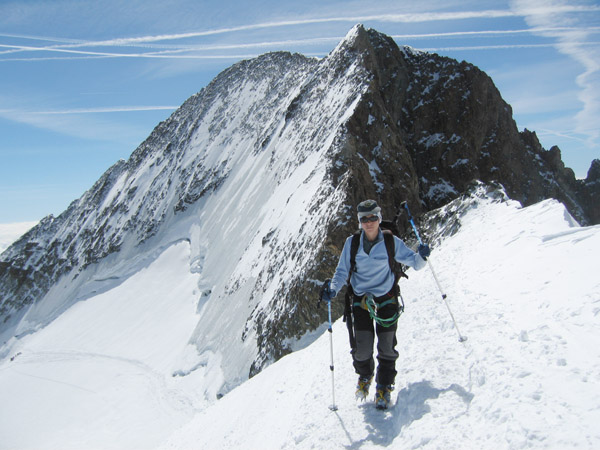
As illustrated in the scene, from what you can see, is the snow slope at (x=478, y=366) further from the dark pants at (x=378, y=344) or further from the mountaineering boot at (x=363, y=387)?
the dark pants at (x=378, y=344)

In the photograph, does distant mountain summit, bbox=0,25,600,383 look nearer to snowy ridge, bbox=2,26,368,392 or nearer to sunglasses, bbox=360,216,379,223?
snowy ridge, bbox=2,26,368,392

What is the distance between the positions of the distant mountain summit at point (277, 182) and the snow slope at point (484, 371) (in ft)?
35.4

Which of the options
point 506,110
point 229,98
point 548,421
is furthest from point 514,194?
point 229,98

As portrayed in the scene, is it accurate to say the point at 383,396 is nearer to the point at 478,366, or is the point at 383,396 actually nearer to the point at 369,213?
the point at 478,366

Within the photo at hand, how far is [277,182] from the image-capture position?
3825cm

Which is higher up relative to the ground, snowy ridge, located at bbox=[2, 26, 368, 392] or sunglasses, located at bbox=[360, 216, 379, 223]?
snowy ridge, located at bbox=[2, 26, 368, 392]

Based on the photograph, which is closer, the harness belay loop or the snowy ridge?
the harness belay loop

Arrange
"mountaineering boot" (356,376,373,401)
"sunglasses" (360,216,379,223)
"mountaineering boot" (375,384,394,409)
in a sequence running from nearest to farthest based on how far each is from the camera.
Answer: "mountaineering boot" (375,384,394,409), "sunglasses" (360,216,379,223), "mountaineering boot" (356,376,373,401)

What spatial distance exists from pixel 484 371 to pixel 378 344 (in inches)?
53.9

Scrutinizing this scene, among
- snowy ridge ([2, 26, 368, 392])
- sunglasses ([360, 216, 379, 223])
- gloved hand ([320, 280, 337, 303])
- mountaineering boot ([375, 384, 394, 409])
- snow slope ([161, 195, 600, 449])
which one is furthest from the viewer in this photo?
snowy ridge ([2, 26, 368, 392])

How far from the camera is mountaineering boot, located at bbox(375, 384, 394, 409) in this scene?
204 inches

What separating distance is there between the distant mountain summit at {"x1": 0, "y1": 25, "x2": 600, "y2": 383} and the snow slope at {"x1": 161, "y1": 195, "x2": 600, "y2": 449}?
10.8 m

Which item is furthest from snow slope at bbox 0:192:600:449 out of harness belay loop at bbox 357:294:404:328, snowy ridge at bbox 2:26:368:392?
snowy ridge at bbox 2:26:368:392

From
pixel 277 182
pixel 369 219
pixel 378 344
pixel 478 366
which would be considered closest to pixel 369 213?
pixel 369 219
